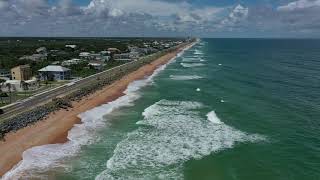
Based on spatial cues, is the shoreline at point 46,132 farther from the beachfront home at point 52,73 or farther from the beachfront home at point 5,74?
the beachfront home at point 5,74

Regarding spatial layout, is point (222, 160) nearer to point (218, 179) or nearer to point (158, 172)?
A: point (218, 179)

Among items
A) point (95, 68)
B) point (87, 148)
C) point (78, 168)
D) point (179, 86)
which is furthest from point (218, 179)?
point (95, 68)

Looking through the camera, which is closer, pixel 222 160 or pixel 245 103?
pixel 222 160

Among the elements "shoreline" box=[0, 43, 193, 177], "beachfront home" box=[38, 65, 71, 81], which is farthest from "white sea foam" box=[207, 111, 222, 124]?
"beachfront home" box=[38, 65, 71, 81]

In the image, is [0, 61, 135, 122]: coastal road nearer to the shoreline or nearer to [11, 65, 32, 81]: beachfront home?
the shoreline

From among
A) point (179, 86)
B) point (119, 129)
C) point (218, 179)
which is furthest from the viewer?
point (179, 86)

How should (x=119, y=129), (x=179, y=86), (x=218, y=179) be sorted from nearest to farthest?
(x=218, y=179)
(x=119, y=129)
(x=179, y=86)
